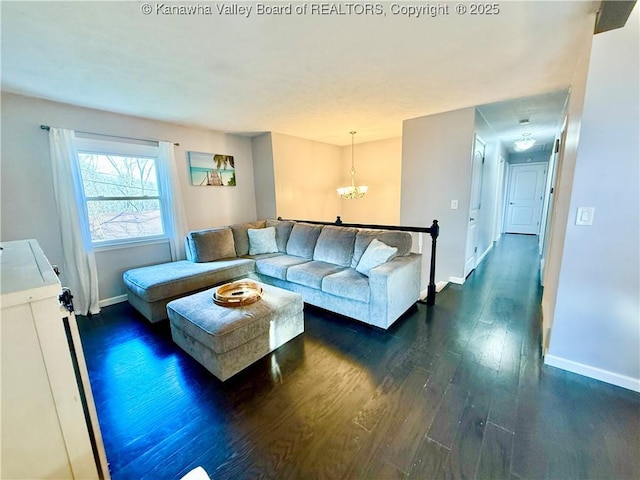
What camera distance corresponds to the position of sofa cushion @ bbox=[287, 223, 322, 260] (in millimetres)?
3641

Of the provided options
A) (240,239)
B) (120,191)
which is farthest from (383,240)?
(120,191)

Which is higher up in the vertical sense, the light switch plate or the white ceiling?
the white ceiling

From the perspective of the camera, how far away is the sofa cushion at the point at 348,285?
2.56 metres

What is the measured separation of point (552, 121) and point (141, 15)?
5258mm

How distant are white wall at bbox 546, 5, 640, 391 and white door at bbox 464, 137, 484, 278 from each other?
1.92 m

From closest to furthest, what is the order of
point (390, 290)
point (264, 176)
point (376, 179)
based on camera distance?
1. point (390, 290)
2. point (264, 176)
3. point (376, 179)

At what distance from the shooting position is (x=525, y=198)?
764cm

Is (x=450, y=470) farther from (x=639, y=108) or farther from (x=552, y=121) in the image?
(x=552, y=121)

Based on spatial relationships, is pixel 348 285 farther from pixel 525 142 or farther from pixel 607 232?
pixel 525 142

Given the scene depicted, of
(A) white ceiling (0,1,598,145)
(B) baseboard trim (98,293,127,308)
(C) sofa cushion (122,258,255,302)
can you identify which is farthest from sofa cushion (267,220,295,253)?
(B) baseboard trim (98,293,127,308)

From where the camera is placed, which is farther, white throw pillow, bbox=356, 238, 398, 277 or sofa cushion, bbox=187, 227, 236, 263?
sofa cushion, bbox=187, 227, 236, 263

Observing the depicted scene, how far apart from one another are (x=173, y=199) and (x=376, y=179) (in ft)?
13.1

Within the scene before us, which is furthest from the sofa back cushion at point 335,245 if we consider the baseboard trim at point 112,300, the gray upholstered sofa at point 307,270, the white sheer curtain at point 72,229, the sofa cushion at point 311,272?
the white sheer curtain at point 72,229

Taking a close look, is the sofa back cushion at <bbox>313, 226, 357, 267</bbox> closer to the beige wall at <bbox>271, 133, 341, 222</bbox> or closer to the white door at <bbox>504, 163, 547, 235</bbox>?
the beige wall at <bbox>271, 133, 341, 222</bbox>
